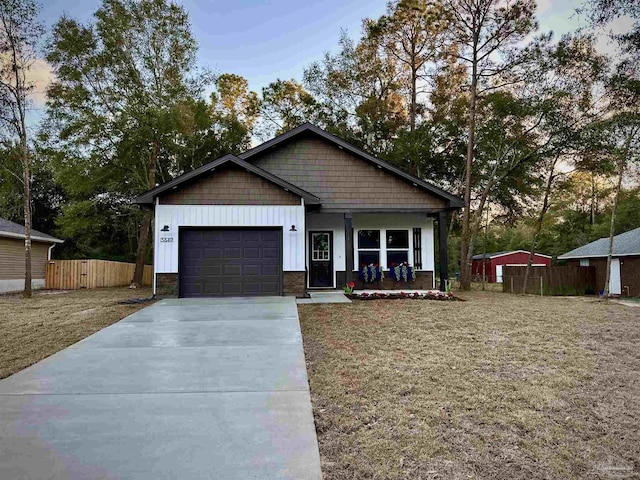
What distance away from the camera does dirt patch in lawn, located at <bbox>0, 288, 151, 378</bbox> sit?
546cm

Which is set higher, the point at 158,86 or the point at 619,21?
the point at 158,86

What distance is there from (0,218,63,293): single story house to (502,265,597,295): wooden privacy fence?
21425 millimetres

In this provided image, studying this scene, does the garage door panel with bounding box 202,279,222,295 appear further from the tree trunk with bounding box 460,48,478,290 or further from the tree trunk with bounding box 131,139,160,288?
the tree trunk with bounding box 460,48,478,290

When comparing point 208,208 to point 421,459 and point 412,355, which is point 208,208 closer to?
point 412,355

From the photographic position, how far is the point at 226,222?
11.7 metres

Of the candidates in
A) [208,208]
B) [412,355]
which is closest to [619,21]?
[412,355]

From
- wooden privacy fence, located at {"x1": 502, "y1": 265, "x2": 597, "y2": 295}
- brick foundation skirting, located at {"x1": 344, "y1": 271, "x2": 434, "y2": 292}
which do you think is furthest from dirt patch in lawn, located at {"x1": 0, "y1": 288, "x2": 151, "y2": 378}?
wooden privacy fence, located at {"x1": 502, "y1": 265, "x2": 597, "y2": 295}

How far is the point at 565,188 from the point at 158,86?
66.3 feet

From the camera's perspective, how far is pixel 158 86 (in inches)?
816

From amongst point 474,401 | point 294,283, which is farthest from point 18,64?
point 474,401

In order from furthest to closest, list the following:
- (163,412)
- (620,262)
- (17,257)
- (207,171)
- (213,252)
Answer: (620,262) → (17,257) → (213,252) → (207,171) → (163,412)

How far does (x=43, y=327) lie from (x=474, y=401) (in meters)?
7.36

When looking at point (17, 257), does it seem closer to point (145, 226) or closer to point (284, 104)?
point (145, 226)

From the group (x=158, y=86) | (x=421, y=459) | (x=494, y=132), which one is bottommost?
(x=421, y=459)
